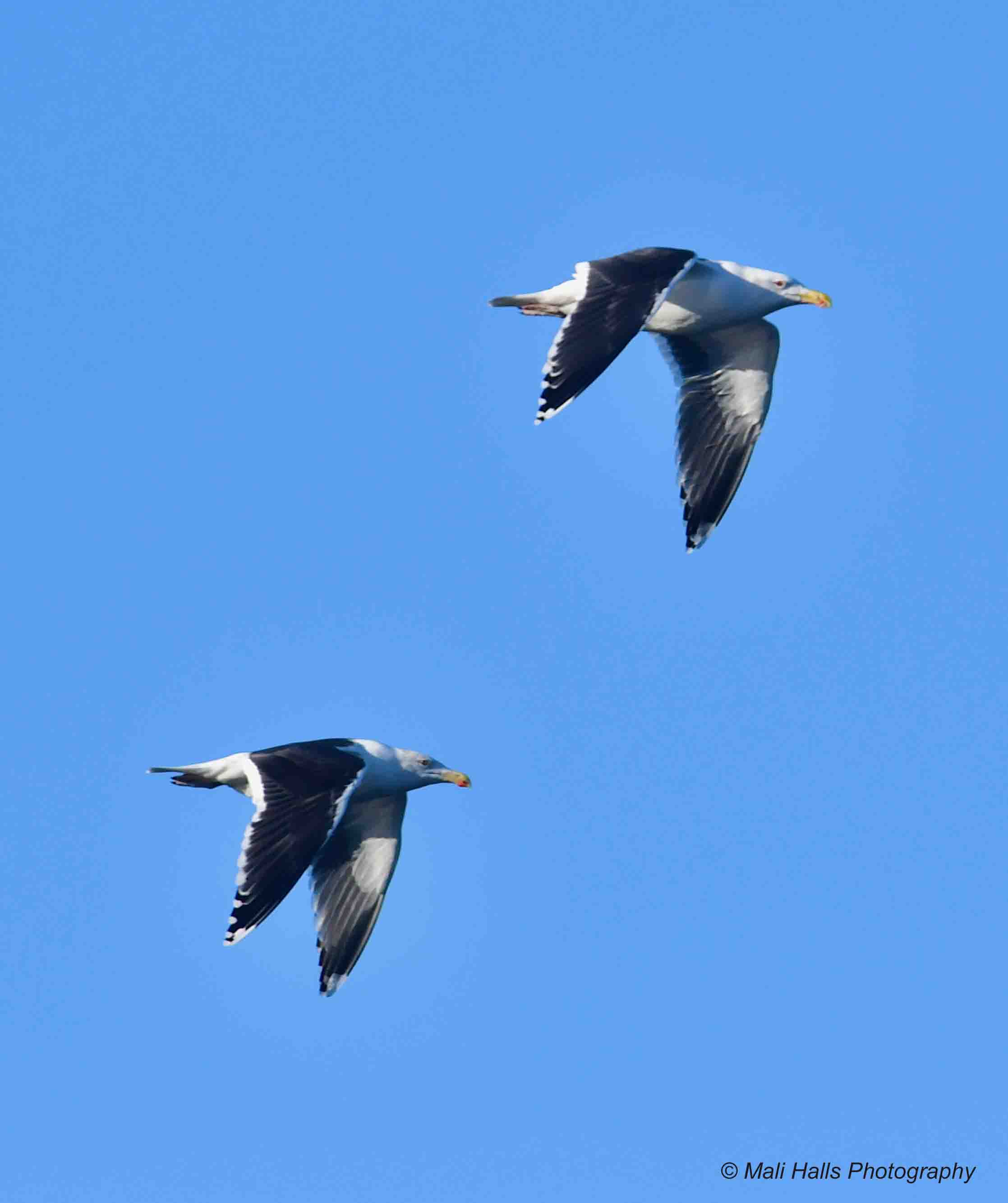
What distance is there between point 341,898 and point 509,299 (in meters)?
6.04

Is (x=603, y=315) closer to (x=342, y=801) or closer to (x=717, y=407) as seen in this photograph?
(x=717, y=407)

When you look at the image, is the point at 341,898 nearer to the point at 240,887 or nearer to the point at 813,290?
the point at 240,887

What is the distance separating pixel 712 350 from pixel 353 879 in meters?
6.32

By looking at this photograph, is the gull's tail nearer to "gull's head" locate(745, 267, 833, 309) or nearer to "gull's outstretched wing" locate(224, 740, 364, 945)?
"gull's outstretched wing" locate(224, 740, 364, 945)

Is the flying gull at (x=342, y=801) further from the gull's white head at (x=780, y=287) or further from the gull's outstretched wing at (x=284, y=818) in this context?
the gull's white head at (x=780, y=287)

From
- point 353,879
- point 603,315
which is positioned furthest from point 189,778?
point 603,315

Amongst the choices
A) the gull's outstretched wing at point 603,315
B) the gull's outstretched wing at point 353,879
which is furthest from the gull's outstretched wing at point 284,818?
the gull's outstretched wing at point 603,315

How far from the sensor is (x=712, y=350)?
26891mm

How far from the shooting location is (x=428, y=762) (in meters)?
27.1

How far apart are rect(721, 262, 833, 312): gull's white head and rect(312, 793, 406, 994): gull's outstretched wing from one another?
20.0 ft

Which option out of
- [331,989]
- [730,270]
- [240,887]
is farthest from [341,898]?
[730,270]

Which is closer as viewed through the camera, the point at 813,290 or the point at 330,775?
the point at 330,775

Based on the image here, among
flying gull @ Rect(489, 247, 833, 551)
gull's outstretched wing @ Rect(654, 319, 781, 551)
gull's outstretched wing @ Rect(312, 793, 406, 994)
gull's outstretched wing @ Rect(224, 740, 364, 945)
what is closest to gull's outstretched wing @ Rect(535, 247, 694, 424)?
flying gull @ Rect(489, 247, 833, 551)

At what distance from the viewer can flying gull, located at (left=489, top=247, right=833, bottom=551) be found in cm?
A: 2595
